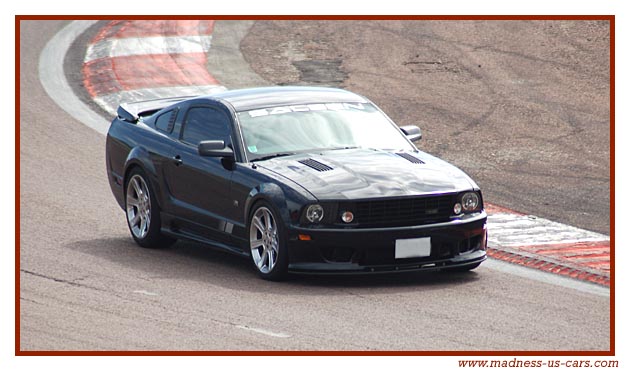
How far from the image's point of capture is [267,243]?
37.1 ft

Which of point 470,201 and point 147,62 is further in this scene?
point 147,62

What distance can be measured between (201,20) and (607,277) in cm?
1680

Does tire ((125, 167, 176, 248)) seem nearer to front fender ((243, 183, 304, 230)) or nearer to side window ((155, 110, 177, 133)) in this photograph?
side window ((155, 110, 177, 133))

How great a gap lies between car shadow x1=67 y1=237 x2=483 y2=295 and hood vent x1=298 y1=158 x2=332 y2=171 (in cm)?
93

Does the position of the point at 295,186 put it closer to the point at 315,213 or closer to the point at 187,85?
the point at 315,213

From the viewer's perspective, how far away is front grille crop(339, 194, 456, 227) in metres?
10.9

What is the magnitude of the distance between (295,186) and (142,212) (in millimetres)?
2639

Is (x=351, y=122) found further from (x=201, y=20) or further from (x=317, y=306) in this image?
(x=201, y=20)

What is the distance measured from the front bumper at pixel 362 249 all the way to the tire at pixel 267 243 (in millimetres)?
94

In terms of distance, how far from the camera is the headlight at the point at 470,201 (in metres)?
11.3

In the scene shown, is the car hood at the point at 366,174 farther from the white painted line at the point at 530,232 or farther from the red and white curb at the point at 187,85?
the white painted line at the point at 530,232

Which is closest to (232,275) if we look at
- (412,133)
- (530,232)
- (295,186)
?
(295,186)

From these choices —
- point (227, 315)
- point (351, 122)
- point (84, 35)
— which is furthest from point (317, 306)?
point (84, 35)
